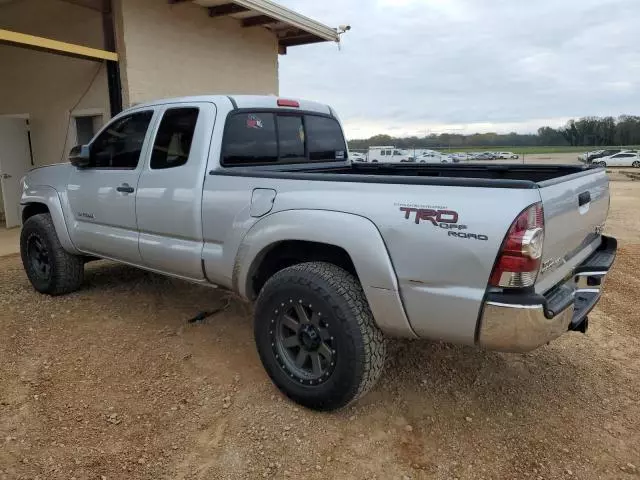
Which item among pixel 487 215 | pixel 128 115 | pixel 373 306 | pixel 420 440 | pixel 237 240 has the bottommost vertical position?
pixel 420 440

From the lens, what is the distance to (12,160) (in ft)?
32.2

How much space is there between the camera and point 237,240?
135 inches

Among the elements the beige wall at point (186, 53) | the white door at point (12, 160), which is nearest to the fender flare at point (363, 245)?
the beige wall at point (186, 53)

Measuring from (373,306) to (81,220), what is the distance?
Result: 3.25 m

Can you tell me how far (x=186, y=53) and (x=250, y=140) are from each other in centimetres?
682

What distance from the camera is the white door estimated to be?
962 cm

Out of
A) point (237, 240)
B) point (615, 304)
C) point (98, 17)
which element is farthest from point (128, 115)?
point (98, 17)

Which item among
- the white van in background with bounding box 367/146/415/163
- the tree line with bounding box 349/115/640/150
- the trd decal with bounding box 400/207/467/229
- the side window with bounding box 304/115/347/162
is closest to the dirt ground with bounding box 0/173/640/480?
the trd decal with bounding box 400/207/467/229

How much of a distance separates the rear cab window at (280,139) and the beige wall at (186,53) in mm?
5324

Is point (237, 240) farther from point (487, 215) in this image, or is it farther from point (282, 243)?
point (487, 215)

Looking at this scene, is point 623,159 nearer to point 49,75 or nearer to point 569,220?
point 49,75

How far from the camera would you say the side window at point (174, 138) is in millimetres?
3873

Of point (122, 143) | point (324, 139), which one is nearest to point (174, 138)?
point (122, 143)

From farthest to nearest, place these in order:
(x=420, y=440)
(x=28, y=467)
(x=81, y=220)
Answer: (x=81, y=220) → (x=420, y=440) → (x=28, y=467)
